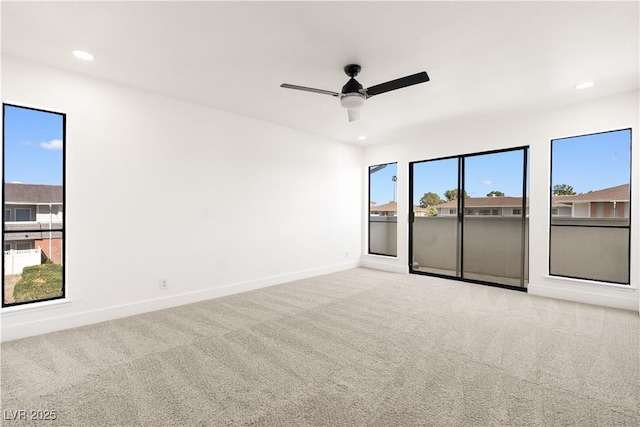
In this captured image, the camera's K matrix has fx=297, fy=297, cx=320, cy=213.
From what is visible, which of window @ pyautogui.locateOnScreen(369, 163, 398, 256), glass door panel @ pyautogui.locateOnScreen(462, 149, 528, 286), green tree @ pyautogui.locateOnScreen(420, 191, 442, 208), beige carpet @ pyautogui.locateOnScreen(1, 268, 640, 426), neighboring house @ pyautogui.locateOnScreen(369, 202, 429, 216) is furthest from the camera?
window @ pyautogui.locateOnScreen(369, 163, 398, 256)

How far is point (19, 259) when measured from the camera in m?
3.00

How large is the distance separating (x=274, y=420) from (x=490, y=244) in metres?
4.59

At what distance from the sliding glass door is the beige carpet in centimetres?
124

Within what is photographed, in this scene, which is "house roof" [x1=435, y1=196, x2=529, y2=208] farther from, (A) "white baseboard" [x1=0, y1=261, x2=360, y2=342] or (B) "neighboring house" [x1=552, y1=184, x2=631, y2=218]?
(A) "white baseboard" [x1=0, y1=261, x2=360, y2=342]

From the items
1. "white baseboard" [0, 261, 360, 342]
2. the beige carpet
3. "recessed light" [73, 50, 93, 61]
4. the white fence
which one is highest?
"recessed light" [73, 50, 93, 61]

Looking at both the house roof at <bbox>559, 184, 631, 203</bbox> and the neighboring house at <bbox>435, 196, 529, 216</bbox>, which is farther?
the neighboring house at <bbox>435, 196, 529, 216</bbox>

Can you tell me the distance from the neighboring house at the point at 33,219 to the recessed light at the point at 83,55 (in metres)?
1.34

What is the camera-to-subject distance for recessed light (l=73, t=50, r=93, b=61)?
9.03 feet

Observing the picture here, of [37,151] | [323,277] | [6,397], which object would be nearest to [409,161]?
[323,277]

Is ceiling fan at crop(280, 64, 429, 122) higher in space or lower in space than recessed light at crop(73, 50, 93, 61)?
lower

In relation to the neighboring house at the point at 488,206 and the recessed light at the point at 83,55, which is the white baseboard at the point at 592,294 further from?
the recessed light at the point at 83,55

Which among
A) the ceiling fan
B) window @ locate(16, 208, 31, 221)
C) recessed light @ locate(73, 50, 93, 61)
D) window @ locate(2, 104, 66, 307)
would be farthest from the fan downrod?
window @ locate(16, 208, 31, 221)

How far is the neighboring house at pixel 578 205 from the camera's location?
3.87 metres

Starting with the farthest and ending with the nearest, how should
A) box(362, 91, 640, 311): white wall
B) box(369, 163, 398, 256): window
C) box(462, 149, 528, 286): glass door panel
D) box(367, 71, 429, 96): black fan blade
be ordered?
1. box(369, 163, 398, 256): window
2. box(462, 149, 528, 286): glass door panel
3. box(362, 91, 640, 311): white wall
4. box(367, 71, 429, 96): black fan blade
